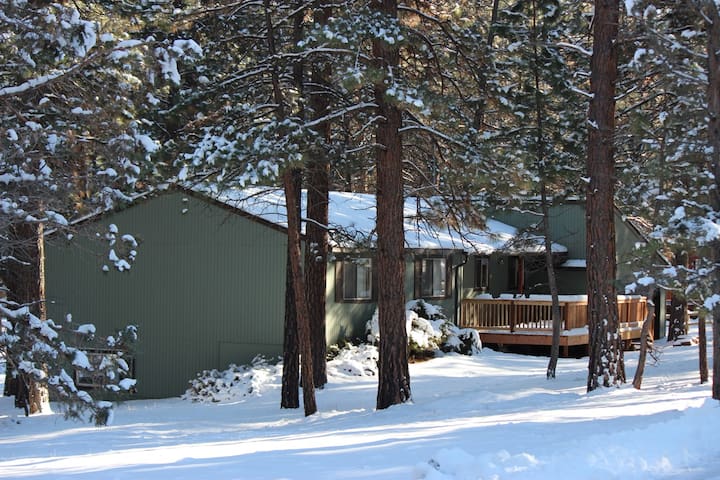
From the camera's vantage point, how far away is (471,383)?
18828mm

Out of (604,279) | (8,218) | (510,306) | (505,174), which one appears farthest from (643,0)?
(510,306)

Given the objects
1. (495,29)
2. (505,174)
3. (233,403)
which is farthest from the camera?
(233,403)

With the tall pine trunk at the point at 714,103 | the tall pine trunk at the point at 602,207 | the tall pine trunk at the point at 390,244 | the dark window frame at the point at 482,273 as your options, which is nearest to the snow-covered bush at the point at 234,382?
the tall pine trunk at the point at 390,244

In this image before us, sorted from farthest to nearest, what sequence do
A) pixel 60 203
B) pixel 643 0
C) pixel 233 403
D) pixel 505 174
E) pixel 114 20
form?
pixel 233 403 → pixel 505 174 → pixel 114 20 → pixel 643 0 → pixel 60 203

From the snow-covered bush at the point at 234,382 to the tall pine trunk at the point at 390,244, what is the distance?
5.38 metres

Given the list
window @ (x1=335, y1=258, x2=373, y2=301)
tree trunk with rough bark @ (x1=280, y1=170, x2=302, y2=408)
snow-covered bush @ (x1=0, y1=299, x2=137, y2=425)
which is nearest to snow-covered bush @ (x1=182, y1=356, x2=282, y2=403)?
tree trunk with rough bark @ (x1=280, y1=170, x2=302, y2=408)

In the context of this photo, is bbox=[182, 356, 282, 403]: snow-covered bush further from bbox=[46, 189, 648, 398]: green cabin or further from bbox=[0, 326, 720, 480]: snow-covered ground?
bbox=[46, 189, 648, 398]: green cabin

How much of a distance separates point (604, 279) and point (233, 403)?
8.61m

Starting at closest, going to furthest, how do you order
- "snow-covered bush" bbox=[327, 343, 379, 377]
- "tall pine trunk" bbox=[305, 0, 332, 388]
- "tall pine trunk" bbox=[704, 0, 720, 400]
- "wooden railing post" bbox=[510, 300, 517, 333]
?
"tall pine trunk" bbox=[704, 0, 720, 400] < "tall pine trunk" bbox=[305, 0, 332, 388] < "snow-covered bush" bbox=[327, 343, 379, 377] < "wooden railing post" bbox=[510, 300, 517, 333]

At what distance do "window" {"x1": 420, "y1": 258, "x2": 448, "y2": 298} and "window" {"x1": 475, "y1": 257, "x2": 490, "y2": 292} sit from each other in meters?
2.48

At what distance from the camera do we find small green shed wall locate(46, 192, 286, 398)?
2072 centimetres

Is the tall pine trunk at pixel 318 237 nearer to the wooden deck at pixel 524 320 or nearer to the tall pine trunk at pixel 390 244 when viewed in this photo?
the tall pine trunk at pixel 390 244

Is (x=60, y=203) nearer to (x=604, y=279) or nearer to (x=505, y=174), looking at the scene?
(x=505, y=174)

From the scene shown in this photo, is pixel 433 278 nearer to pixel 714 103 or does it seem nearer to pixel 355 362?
pixel 355 362
